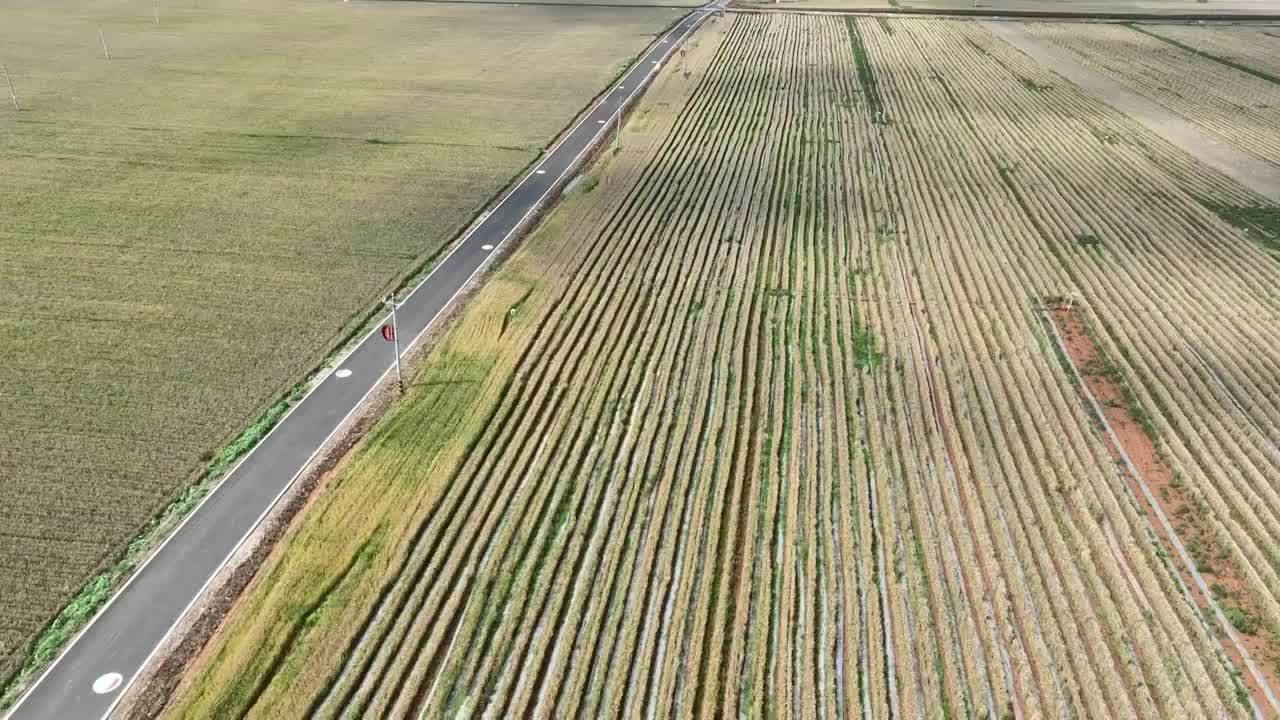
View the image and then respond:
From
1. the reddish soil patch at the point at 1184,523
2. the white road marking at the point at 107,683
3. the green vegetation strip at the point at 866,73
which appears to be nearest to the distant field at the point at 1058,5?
the green vegetation strip at the point at 866,73

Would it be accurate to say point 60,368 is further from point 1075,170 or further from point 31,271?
point 1075,170

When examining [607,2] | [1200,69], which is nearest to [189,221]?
[1200,69]

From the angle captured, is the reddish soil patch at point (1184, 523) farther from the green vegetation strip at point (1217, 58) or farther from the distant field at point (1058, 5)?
the distant field at point (1058, 5)

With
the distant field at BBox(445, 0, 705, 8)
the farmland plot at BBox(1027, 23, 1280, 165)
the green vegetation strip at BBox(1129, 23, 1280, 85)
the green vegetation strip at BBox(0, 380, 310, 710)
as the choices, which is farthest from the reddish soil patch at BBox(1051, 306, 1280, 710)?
the distant field at BBox(445, 0, 705, 8)

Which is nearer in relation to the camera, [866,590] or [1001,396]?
[866,590]

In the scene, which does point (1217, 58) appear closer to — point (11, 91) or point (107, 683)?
point (107, 683)

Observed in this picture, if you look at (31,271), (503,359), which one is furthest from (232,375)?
(31,271)
